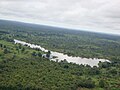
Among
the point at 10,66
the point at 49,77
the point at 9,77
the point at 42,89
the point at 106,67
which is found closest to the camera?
the point at 42,89

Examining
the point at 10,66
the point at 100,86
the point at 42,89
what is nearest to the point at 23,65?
the point at 10,66

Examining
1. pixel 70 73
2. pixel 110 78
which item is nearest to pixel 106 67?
pixel 110 78

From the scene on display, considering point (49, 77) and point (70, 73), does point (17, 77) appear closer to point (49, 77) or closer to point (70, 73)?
point (49, 77)

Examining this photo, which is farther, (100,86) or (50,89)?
(100,86)

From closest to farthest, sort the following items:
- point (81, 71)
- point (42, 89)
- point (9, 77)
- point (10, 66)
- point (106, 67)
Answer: point (42, 89) → point (9, 77) → point (10, 66) → point (81, 71) → point (106, 67)

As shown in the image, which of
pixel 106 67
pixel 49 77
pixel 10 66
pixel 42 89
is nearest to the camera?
pixel 42 89

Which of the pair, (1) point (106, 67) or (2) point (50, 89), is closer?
(2) point (50, 89)

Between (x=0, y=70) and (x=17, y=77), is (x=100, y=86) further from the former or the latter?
(x=0, y=70)

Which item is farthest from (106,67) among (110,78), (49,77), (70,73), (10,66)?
(10,66)

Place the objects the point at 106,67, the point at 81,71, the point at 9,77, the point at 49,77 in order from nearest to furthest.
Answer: the point at 9,77 → the point at 49,77 → the point at 81,71 → the point at 106,67
